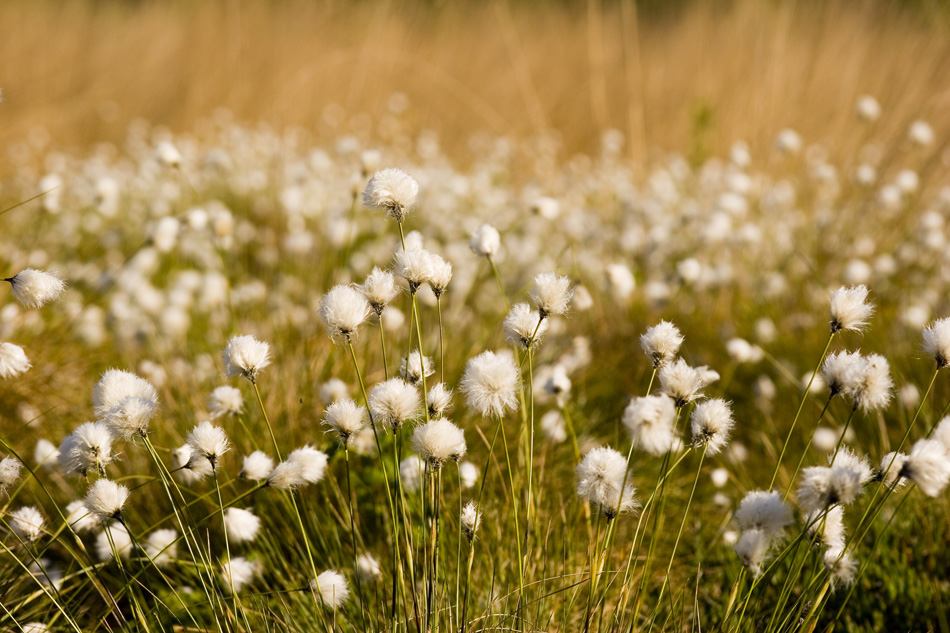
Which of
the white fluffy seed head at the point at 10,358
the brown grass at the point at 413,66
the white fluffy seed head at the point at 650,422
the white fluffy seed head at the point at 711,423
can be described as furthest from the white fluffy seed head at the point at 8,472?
the brown grass at the point at 413,66

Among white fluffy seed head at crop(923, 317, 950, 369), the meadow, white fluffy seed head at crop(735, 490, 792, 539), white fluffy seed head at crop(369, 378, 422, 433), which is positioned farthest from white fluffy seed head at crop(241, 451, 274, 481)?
white fluffy seed head at crop(923, 317, 950, 369)

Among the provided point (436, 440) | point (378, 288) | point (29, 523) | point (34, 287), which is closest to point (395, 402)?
point (436, 440)

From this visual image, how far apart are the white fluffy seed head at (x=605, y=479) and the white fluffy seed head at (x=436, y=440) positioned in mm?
231

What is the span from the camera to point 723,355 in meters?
3.33

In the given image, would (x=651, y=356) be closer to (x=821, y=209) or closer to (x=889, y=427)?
(x=889, y=427)

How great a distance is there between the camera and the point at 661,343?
1.38 metres

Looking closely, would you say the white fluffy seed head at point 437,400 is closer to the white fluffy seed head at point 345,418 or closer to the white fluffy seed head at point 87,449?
the white fluffy seed head at point 345,418

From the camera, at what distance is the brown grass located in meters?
6.00

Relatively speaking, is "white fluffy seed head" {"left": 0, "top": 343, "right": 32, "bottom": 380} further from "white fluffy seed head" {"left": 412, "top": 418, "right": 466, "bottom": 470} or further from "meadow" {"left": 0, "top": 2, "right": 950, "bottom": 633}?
"white fluffy seed head" {"left": 412, "top": 418, "right": 466, "bottom": 470}

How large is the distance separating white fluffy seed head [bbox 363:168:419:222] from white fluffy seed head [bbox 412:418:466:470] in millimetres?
401

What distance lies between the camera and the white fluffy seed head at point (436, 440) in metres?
1.23

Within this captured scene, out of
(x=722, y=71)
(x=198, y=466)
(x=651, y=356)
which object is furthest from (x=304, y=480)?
(x=722, y=71)

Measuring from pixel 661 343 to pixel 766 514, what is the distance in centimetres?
34

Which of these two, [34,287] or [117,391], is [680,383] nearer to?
[117,391]
